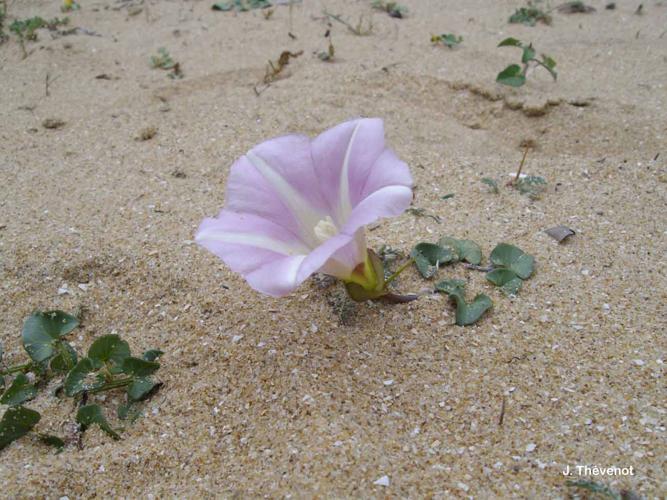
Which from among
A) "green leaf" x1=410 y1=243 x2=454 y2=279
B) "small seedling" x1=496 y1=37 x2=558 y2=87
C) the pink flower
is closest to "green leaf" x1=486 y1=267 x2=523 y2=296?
"green leaf" x1=410 y1=243 x2=454 y2=279

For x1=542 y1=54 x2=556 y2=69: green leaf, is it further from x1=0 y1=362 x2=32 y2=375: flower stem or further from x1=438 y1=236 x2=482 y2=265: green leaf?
x1=0 y1=362 x2=32 y2=375: flower stem

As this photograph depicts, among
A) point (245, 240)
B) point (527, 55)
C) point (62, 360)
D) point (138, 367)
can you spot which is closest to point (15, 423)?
point (62, 360)

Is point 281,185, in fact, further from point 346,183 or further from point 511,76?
point 511,76

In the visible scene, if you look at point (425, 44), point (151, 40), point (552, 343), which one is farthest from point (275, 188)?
point (151, 40)

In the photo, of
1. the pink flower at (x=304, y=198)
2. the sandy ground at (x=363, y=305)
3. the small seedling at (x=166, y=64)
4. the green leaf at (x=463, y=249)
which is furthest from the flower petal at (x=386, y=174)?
the small seedling at (x=166, y=64)

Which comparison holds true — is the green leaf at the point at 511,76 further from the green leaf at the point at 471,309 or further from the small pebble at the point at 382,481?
the small pebble at the point at 382,481

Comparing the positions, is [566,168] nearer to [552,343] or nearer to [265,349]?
[552,343]
